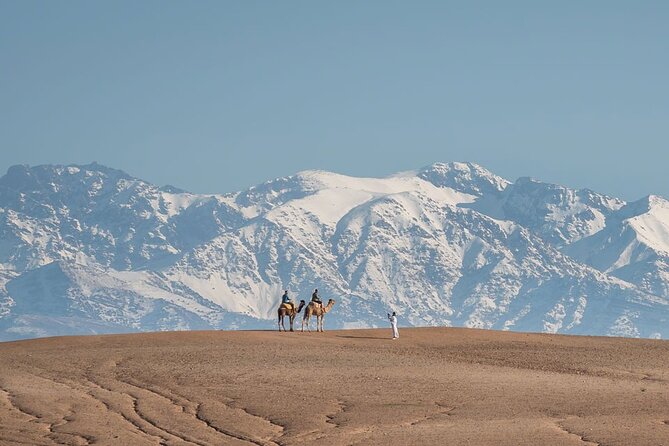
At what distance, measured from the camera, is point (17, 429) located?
1288 inches

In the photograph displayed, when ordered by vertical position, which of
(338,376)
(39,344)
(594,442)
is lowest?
(594,442)

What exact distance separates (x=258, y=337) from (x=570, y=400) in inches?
787

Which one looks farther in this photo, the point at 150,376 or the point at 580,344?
the point at 580,344

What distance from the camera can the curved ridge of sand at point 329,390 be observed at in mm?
32469

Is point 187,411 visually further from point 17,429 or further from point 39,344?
point 39,344

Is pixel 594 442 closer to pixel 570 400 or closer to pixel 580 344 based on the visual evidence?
pixel 570 400

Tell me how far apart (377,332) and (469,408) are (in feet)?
83.4

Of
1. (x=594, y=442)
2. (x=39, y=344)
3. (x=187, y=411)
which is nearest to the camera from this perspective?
(x=594, y=442)

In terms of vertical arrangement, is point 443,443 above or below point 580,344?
below

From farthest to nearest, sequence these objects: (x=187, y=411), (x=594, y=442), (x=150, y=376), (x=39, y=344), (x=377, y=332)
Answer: (x=377, y=332)
(x=39, y=344)
(x=150, y=376)
(x=187, y=411)
(x=594, y=442)

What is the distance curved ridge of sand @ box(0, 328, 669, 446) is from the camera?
3247 cm

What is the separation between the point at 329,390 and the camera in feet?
131

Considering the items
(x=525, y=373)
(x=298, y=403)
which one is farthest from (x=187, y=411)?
(x=525, y=373)

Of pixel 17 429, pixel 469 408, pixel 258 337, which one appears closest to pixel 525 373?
pixel 469 408
